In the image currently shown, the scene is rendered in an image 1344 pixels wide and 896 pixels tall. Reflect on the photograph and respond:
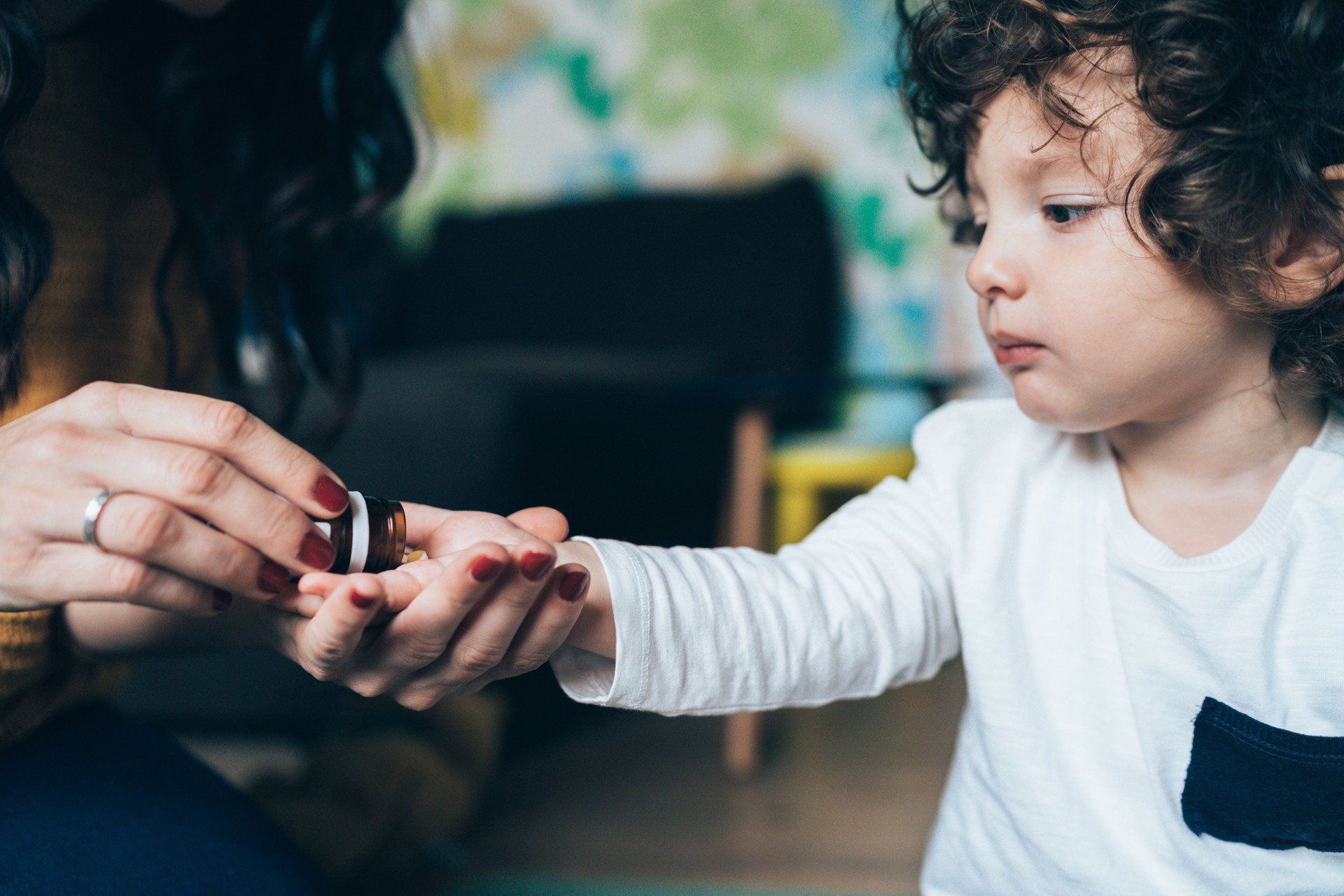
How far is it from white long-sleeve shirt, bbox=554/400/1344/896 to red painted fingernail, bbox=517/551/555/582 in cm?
9

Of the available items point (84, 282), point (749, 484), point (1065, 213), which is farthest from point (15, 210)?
point (749, 484)

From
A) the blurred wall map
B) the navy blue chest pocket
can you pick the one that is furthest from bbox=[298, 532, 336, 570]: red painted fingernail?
the blurred wall map

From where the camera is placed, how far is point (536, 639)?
1.73 ft

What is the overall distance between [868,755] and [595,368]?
0.77m

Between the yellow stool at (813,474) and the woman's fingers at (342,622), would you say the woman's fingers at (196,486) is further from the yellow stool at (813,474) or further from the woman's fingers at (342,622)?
the yellow stool at (813,474)

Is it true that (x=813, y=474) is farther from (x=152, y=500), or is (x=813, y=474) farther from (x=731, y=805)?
(x=152, y=500)

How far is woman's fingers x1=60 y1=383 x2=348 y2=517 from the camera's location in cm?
44

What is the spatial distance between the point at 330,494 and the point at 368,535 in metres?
0.05

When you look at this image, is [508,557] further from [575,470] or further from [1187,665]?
[575,470]

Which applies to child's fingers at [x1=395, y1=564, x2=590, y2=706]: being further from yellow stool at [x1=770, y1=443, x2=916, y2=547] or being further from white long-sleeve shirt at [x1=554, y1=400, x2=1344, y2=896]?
yellow stool at [x1=770, y1=443, x2=916, y2=547]

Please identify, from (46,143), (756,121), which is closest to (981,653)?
(46,143)

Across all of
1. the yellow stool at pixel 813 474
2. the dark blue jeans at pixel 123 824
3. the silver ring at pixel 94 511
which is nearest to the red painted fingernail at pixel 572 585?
the silver ring at pixel 94 511

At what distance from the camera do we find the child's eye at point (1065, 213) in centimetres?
58

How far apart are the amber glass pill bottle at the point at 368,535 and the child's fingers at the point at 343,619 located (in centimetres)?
3
